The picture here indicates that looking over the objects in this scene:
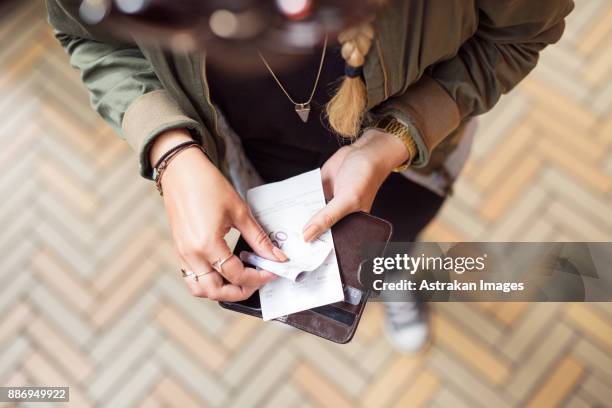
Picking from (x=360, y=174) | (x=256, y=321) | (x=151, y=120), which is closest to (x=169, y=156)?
(x=151, y=120)

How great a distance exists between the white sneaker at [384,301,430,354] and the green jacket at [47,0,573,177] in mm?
694

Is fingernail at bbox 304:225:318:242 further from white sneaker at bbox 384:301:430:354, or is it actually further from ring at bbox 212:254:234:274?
white sneaker at bbox 384:301:430:354

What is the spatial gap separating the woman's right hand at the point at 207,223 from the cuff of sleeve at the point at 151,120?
0.02 metres

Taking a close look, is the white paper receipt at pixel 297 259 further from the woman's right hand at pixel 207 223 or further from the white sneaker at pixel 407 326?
the white sneaker at pixel 407 326

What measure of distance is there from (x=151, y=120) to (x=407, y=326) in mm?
953

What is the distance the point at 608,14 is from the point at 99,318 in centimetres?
187

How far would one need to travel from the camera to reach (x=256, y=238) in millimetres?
741

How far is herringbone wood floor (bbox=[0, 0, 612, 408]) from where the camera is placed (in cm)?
143

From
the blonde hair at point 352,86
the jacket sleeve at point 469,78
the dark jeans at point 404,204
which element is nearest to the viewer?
the blonde hair at point 352,86

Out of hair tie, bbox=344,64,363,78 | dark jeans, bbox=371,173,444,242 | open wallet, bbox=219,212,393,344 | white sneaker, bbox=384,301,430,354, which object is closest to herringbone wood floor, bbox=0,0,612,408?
white sneaker, bbox=384,301,430,354

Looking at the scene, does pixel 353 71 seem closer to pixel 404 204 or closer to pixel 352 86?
pixel 352 86

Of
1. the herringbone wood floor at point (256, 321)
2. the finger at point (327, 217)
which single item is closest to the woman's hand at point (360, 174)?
the finger at point (327, 217)

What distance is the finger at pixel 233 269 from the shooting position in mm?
711

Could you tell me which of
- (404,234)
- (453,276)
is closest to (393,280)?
(453,276)
